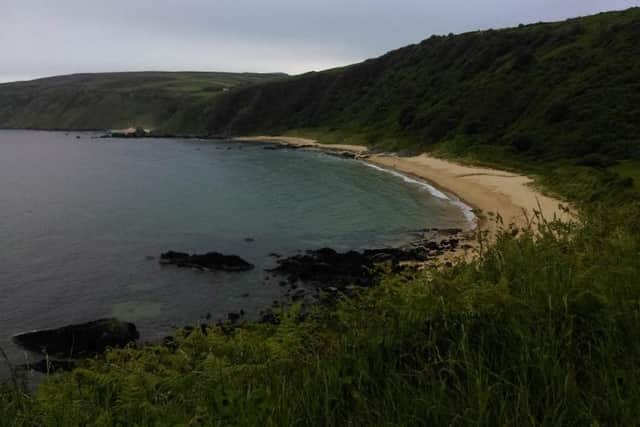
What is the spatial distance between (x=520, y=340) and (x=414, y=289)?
214 centimetres

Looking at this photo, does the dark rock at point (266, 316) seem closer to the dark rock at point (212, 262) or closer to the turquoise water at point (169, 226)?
the turquoise water at point (169, 226)

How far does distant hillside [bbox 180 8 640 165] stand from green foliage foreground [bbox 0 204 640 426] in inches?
1890

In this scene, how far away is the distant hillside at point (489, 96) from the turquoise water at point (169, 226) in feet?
54.8

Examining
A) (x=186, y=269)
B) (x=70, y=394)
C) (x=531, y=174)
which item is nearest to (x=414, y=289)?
(x=70, y=394)

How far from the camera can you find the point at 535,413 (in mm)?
3619

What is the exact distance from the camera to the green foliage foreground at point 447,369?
3705 millimetres

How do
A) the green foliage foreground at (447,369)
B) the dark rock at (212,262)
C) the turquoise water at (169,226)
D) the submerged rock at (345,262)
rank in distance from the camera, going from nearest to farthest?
the green foliage foreground at (447,369)
the turquoise water at (169,226)
the submerged rock at (345,262)
the dark rock at (212,262)

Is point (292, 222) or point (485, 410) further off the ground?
point (485, 410)

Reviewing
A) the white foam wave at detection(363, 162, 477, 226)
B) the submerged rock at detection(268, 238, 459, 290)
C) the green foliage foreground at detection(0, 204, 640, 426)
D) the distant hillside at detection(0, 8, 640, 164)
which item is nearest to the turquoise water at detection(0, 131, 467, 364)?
the white foam wave at detection(363, 162, 477, 226)

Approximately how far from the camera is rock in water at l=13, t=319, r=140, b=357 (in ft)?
59.1

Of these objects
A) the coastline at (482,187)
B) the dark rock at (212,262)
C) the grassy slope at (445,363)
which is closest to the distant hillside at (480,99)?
the coastline at (482,187)

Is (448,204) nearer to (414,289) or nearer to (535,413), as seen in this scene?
(414,289)

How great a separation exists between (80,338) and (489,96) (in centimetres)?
6982

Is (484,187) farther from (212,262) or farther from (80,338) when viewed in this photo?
(80,338)
